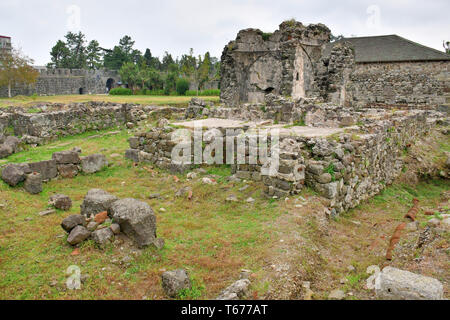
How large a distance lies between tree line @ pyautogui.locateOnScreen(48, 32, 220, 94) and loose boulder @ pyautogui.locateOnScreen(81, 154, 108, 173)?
33035 millimetres

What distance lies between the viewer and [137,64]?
55.4 meters

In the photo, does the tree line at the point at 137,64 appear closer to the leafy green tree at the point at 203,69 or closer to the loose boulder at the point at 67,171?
the leafy green tree at the point at 203,69

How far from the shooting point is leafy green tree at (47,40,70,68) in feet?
193

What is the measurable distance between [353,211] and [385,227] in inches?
39.1

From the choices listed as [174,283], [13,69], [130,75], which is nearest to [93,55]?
[130,75]

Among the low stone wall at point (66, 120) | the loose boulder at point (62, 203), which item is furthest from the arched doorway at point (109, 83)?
the loose boulder at point (62, 203)

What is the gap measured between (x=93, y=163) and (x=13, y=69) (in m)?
28.7

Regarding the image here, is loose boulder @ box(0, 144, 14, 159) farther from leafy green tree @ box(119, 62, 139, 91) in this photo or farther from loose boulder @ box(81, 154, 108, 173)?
leafy green tree @ box(119, 62, 139, 91)

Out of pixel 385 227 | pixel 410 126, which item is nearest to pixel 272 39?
pixel 410 126

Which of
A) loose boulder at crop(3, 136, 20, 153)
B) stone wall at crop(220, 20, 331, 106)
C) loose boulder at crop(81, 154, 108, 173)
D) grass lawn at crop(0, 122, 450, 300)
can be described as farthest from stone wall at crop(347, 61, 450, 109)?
loose boulder at crop(3, 136, 20, 153)

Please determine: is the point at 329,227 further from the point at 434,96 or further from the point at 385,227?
the point at 434,96

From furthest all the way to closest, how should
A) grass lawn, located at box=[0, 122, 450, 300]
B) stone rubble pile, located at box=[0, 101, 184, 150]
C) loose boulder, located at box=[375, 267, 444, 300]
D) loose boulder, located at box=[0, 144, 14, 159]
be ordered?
stone rubble pile, located at box=[0, 101, 184, 150]
loose boulder, located at box=[0, 144, 14, 159]
grass lawn, located at box=[0, 122, 450, 300]
loose boulder, located at box=[375, 267, 444, 300]

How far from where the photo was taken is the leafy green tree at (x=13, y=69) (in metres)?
30.3

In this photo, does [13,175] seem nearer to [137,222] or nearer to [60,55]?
[137,222]
